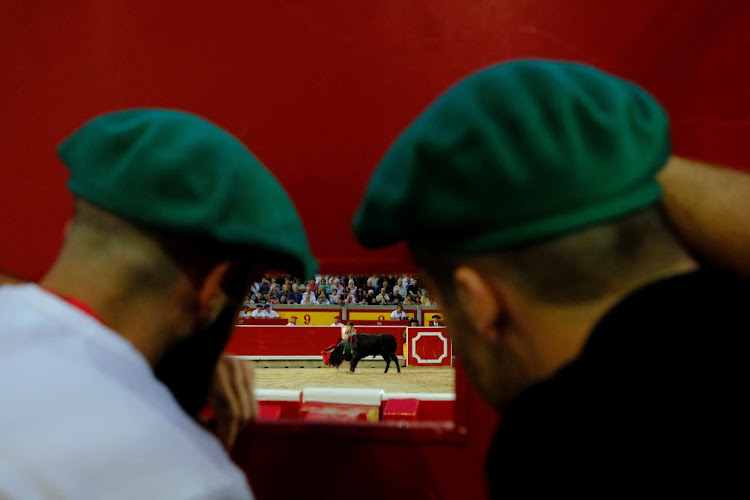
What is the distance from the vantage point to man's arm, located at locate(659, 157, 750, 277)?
680mm

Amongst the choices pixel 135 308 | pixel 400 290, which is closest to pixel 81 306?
pixel 135 308

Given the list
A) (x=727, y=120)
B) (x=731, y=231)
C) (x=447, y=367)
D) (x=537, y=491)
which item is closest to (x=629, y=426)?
(x=537, y=491)

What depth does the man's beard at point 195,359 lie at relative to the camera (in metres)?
0.74

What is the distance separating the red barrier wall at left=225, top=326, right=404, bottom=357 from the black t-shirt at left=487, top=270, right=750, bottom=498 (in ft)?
26.2

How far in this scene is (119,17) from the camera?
143 centimetres

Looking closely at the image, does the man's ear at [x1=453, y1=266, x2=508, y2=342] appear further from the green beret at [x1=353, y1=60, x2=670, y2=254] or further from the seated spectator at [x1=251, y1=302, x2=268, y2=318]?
the seated spectator at [x1=251, y1=302, x2=268, y2=318]

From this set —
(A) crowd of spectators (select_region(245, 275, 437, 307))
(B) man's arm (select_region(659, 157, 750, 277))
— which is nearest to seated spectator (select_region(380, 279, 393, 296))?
(A) crowd of spectators (select_region(245, 275, 437, 307))

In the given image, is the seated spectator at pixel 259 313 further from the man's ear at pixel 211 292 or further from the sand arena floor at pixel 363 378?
the man's ear at pixel 211 292

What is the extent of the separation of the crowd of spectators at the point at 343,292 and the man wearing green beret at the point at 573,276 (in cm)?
994

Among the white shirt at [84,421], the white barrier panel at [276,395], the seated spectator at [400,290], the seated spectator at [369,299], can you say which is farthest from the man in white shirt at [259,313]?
the white shirt at [84,421]

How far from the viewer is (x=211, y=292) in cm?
70

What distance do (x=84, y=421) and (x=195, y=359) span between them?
0.27 m

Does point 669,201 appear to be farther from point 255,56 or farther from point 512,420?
point 255,56

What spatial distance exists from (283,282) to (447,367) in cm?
441
